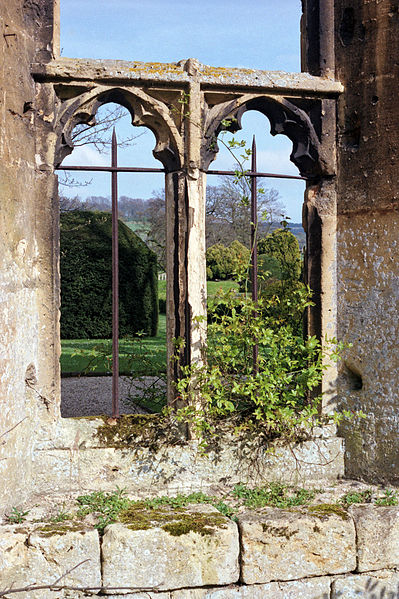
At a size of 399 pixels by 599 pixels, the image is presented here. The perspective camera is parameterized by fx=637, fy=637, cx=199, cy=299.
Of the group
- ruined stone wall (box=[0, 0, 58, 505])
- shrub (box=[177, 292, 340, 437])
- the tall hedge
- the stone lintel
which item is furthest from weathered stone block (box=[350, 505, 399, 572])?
the tall hedge

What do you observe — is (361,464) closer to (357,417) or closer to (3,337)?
(357,417)

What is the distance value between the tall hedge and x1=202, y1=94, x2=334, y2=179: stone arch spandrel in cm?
765

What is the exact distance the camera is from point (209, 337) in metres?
4.56

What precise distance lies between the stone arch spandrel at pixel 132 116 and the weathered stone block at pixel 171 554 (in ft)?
7.71

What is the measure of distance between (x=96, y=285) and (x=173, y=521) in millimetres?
8640

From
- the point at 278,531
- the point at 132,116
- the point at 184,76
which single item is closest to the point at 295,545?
the point at 278,531

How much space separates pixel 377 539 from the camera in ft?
12.8

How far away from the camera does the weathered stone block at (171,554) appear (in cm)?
364

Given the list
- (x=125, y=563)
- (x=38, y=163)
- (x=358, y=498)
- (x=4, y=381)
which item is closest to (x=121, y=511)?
(x=125, y=563)

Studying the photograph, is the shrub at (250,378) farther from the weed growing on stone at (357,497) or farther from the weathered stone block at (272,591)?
the weathered stone block at (272,591)

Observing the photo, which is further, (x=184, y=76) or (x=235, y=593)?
(x=184, y=76)

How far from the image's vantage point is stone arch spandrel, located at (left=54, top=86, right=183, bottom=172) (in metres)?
4.27

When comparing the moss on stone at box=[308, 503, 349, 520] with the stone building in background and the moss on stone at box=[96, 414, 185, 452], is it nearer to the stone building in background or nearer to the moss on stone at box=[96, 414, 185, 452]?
the stone building in background

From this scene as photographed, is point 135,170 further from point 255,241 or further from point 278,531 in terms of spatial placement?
point 278,531
